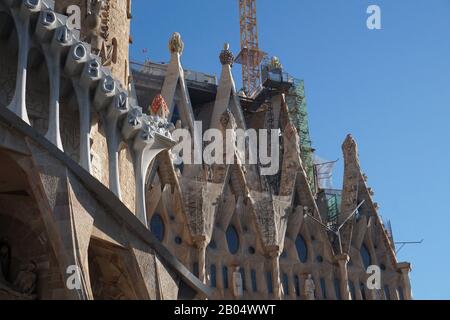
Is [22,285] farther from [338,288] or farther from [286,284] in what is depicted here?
[338,288]

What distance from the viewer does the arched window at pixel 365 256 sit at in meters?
26.5

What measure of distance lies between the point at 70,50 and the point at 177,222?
8.80m

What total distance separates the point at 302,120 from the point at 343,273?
11.3 metres

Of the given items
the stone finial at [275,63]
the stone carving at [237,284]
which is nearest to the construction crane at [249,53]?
the stone finial at [275,63]

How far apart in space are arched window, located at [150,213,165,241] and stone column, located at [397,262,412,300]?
9051mm

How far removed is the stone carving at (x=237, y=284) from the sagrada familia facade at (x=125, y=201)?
0.03 metres

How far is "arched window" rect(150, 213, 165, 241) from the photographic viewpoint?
73.4 feet

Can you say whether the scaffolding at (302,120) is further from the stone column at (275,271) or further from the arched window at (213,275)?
the arched window at (213,275)
